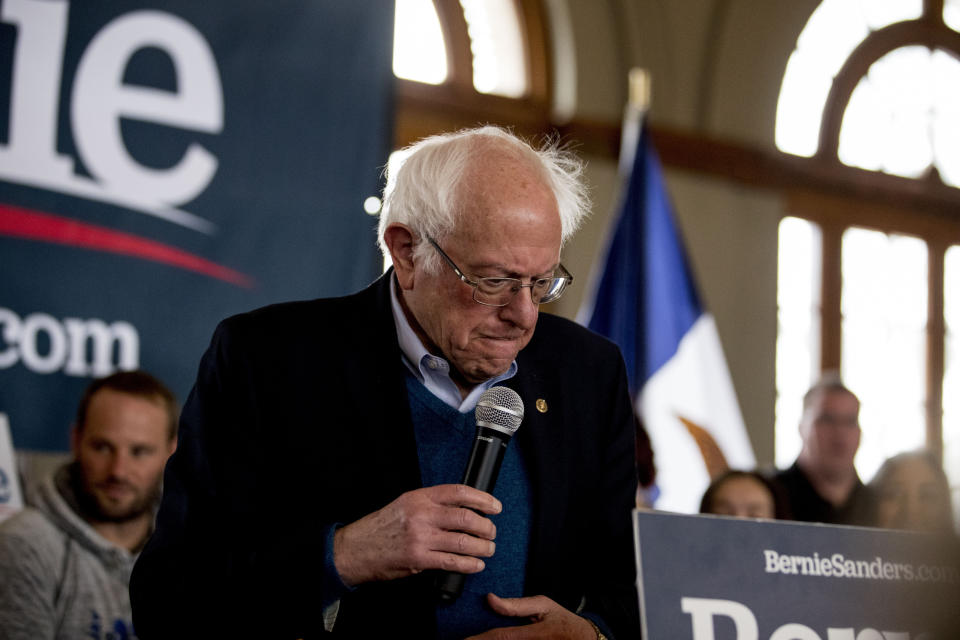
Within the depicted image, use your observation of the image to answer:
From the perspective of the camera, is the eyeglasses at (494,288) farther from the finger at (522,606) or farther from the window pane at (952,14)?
the window pane at (952,14)

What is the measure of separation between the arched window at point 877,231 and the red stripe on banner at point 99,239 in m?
3.98

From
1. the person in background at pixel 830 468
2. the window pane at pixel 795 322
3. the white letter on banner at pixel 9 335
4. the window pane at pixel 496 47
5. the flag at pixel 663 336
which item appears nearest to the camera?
the white letter on banner at pixel 9 335

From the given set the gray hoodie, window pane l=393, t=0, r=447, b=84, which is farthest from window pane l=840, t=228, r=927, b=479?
the gray hoodie

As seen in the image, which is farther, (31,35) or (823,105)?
(823,105)

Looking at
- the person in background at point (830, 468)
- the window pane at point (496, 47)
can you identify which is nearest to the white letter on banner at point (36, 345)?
the person in background at point (830, 468)

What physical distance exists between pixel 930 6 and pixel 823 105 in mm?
1213

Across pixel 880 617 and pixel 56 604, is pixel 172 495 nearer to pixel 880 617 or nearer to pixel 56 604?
pixel 880 617

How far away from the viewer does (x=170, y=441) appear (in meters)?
3.39

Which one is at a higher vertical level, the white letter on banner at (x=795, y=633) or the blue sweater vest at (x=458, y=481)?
the blue sweater vest at (x=458, y=481)

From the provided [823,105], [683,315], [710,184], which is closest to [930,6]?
[823,105]

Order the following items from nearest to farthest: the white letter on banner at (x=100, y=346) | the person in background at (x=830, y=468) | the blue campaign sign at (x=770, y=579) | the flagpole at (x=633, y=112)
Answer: the blue campaign sign at (x=770, y=579), the white letter on banner at (x=100, y=346), the person in background at (x=830, y=468), the flagpole at (x=633, y=112)

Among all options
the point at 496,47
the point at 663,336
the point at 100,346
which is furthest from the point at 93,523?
the point at 496,47

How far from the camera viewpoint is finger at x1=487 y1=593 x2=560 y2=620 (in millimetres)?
1608

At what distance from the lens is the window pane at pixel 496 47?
241 inches
